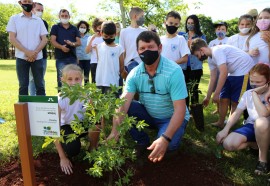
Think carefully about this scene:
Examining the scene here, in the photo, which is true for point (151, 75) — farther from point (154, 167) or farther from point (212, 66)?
point (212, 66)

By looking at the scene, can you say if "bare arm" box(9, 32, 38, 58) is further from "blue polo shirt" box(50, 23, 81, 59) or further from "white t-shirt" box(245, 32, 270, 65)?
"white t-shirt" box(245, 32, 270, 65)

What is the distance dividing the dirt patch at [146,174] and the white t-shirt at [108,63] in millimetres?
1636

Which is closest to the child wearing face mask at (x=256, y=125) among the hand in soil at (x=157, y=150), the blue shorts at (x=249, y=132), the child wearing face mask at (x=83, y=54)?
the blue shorts at (x=249, y=132)

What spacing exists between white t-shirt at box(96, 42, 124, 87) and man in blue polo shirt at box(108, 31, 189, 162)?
4.09ft

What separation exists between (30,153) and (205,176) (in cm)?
163

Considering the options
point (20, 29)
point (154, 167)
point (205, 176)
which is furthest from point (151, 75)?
point (20, 29)

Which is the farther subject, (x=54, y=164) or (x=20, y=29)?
(x=20, y=29)

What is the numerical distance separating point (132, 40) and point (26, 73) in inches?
71.1

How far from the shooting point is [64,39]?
5387 mm

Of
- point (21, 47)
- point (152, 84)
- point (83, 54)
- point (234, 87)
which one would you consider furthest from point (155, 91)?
point (83, 54)

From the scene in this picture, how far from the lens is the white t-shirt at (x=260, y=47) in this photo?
388 centimetres

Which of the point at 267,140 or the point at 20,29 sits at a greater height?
the point at 20,29

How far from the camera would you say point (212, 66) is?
4438mm

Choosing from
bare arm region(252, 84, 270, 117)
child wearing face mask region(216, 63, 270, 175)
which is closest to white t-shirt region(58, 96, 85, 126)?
child wearing face mask region(216, 63, 270, 175)
